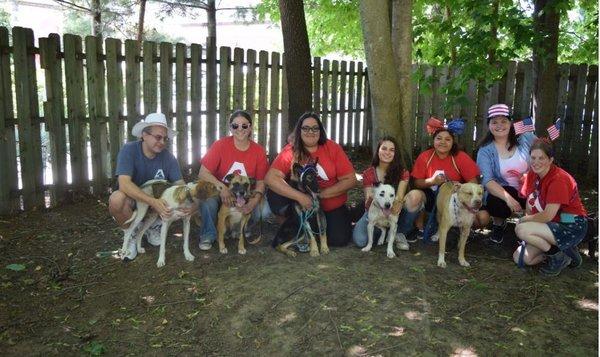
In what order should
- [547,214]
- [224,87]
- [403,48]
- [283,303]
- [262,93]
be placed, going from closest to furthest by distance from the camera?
[283,303]
[547,214]
[403,48]
[224,87]
[262,93]

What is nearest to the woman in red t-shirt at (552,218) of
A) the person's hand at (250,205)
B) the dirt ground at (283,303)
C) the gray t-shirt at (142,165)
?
the dirt ground at (283,303)

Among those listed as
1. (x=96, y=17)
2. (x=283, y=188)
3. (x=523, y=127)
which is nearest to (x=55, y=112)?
(x=283, y=188)

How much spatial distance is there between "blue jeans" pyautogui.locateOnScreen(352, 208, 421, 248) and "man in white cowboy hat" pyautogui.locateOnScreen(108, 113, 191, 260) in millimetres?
2027

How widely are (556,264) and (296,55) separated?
437 centimetres

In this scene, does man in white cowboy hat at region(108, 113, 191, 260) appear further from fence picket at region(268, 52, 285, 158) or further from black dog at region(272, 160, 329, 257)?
fence picket at region(268, 52, 285, 158)

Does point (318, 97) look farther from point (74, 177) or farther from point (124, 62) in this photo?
point (74, 177)

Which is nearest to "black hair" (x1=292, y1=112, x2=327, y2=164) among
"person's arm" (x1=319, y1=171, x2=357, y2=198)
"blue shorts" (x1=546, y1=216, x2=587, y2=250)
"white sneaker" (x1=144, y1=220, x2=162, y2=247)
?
"person's arm" (x1=319, y1=171, x2=357, y2=198)

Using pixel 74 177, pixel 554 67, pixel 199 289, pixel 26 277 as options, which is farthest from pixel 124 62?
pixel 554 67

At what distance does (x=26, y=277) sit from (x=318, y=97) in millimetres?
6803

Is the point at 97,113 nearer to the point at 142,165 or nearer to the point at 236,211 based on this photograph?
the point at 142,165

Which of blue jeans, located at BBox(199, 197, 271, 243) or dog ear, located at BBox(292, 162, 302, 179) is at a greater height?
dog ear, located at BBox(292, 162, 302, 179)

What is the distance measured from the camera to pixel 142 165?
5023 millimetres

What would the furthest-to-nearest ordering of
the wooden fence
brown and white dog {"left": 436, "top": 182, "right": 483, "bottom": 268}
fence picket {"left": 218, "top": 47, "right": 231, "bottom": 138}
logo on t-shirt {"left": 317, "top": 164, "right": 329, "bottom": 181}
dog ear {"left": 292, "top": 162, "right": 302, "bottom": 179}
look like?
fence picket {"left": 218, "top": 47, "right": 231, "bottom": 138}
the wooden fence
logo on t-shirt {"left": 317, "top": 164, "right": 329, "bottom": 181}
dog ear {"left": 292, "top": 162, "right": 302, "bottom": 179}
brown and white dog {"left": 436, "top": 182, "right": 483, "bottom": 268}

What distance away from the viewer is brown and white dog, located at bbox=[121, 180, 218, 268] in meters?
4.71
